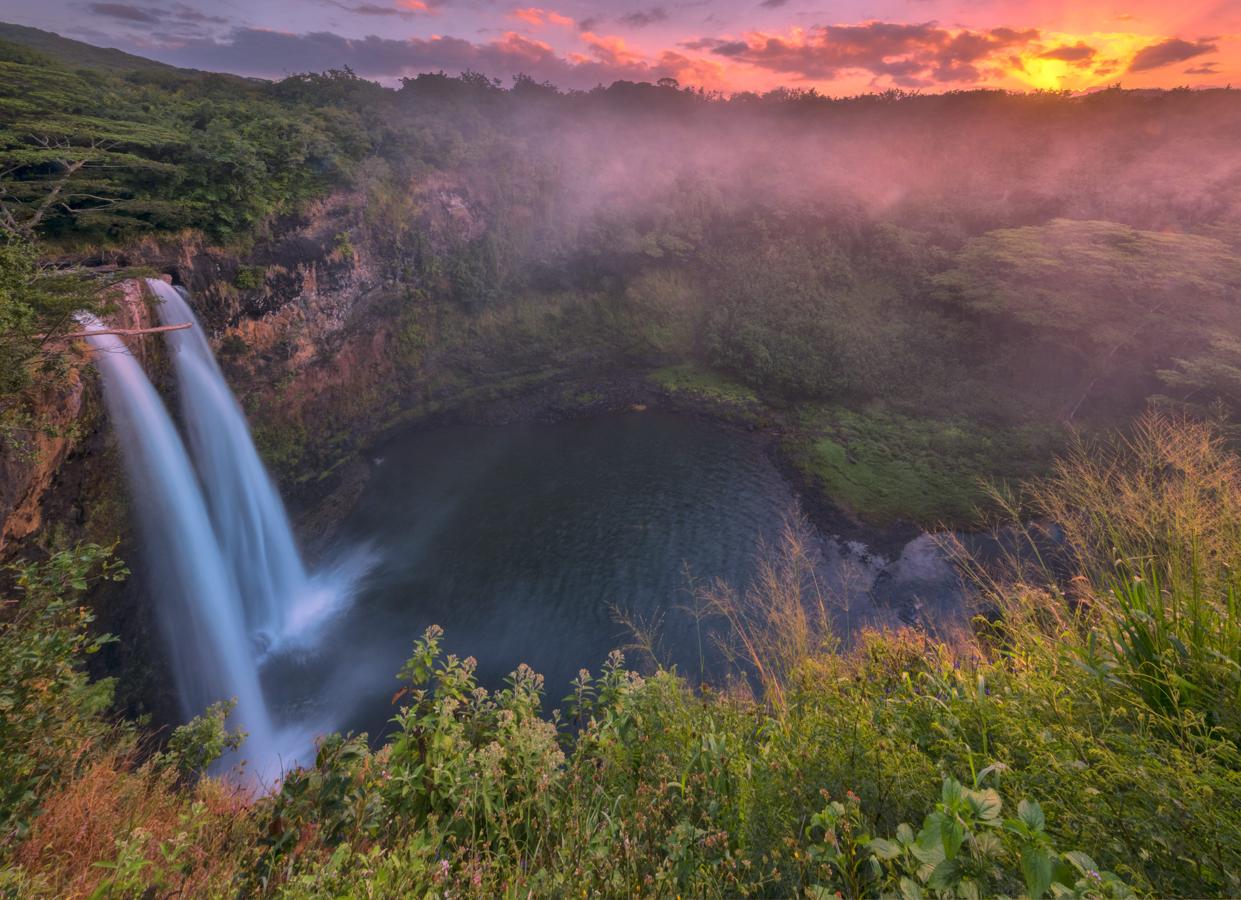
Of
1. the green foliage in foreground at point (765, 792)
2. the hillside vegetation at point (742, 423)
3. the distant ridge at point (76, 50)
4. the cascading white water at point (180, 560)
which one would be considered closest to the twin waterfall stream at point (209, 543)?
the cascading white water at point (180, 560)

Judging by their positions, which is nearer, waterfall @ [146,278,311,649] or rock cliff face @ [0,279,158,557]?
rock cliff face @ [0,279,158,557]

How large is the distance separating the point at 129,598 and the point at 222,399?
669 cm

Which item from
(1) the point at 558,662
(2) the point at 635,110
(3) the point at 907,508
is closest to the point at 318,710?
(1) the point at 558,662

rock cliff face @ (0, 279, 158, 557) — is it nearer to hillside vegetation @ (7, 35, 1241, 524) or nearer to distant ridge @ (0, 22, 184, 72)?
hillside vegetation @ (7, 35, 1241, 524)

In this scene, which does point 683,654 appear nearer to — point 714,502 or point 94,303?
point 714,502

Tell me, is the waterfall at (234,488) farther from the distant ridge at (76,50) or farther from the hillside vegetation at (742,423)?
the distant ridge at (76,50)

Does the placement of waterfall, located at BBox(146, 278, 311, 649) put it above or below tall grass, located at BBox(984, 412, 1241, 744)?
below

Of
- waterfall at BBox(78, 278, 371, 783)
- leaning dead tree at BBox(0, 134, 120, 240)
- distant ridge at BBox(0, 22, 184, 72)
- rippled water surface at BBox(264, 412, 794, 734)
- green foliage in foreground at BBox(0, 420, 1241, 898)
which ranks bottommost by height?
rippled water surface at BBox(264, 412, 794, 734)

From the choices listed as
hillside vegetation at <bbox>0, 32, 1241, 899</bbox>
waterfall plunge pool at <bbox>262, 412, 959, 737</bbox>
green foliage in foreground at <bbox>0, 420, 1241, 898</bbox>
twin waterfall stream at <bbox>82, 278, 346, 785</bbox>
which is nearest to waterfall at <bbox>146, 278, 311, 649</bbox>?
twin waterfall stream at <bbox>82, 278, 346, 785</bbox>

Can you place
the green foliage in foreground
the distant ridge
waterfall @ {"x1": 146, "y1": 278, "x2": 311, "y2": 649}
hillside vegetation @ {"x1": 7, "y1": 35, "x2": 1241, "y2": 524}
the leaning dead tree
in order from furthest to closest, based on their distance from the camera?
the distant ridge → hillside vegetation @ {"x1": 7, "y1": 35, "x2": 1241, "y2": 524} → waterfall @ {"x1": 146, "y1": 278, "x2": 311, "y2": 649} → the leaning dead tree → the green foliage in foreground

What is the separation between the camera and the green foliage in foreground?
1923mm

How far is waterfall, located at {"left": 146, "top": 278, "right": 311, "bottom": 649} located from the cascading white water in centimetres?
96

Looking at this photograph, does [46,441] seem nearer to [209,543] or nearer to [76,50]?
[209,543]

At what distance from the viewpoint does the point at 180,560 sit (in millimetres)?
12836
